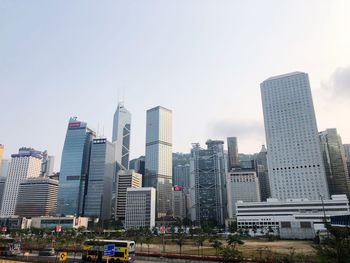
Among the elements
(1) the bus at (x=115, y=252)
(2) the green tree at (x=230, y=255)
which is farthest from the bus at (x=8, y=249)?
(2) the green tree at (x=230, y=255)

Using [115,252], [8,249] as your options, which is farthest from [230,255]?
[8,249]

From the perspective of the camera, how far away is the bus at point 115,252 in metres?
56.2

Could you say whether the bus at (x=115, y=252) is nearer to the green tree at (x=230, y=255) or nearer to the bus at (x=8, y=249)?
the green tree at (x=230, y=255)

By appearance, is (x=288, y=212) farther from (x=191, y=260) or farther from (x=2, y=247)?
(x=2, y=247)

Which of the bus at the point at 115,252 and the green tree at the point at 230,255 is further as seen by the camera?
the bus at the point at 115,252

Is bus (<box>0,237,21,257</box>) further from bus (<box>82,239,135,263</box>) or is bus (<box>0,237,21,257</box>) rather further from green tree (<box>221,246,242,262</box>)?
green tree (<box>221,246,242,262</box>)

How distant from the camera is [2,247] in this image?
70000mm

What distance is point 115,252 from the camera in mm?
57125

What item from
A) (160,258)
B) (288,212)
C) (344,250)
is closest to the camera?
(344,250)

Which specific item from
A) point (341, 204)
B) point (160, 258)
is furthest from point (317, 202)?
point (160, 258)

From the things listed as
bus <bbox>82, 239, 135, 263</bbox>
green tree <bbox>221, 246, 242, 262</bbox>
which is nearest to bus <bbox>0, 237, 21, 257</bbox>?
bus <bbox>82, 239, 135, 263</bbox>

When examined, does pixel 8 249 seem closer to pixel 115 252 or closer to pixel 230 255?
pixel 115 252

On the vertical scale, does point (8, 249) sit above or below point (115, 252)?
below

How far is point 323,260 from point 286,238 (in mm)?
115377
